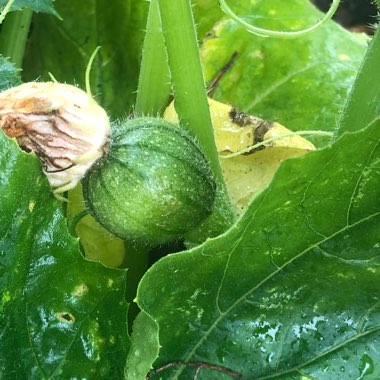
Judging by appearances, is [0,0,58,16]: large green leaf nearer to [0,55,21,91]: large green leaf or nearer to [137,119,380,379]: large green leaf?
[0,55,21,91]: large green leaf

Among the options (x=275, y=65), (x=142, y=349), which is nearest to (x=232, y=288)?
(x=142, y=349)

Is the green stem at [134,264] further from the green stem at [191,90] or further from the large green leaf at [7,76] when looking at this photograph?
the large green leaf at [7,76]

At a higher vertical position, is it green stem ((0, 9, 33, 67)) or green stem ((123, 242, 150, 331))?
green stem ((0, 9, 33, 67))

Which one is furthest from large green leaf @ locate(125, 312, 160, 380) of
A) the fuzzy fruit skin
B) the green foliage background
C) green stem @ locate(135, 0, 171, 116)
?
green stem @ locate(135, 0, 171, 116)

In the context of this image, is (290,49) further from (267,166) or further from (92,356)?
(92,356)

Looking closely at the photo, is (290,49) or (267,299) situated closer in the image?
(267,299)

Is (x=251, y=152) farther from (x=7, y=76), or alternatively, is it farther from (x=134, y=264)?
(x=7, y=76)

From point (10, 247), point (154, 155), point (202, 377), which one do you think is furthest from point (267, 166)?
point (10, 247)
